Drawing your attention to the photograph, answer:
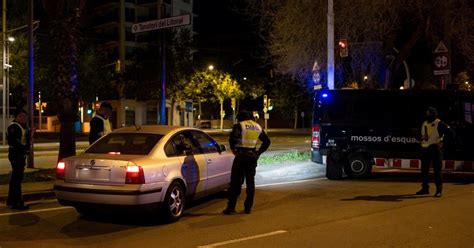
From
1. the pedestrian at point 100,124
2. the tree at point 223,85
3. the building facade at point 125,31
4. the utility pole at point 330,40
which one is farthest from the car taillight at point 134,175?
the building facade at point 125,31

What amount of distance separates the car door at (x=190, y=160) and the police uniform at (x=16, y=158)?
2741 mm

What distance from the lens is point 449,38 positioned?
60.5 ft

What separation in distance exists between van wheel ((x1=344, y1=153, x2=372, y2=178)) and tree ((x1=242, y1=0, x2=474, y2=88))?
17.5 ft

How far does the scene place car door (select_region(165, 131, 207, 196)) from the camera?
8922 mm

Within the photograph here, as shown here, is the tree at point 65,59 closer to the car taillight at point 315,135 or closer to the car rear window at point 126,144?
the car rear window at point 126,144

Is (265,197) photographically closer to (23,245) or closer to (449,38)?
(23,245)

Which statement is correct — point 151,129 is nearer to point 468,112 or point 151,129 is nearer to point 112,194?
point 112,194

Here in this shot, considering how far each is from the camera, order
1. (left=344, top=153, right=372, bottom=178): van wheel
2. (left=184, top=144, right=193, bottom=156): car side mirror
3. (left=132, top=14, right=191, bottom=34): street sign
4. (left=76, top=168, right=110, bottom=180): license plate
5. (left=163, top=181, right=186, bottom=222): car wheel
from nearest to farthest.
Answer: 1. (left=76, top=168, right=110, bottom=180): license plate
2. (left=163, top=181, right=186, bottom=222): car wheel
3. (left=184, top=144, right=193, bottom=156): car side mirror
4. (left=132, top=14, right=191, bottom=34): street sign
5. (left=344, top=153, right=372, bottom=178): van wheel

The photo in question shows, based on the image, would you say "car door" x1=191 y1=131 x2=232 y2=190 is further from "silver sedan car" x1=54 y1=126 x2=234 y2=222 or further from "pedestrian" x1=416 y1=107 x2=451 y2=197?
"pedestrian" x1=416 y1=107 x2=451 y2=197

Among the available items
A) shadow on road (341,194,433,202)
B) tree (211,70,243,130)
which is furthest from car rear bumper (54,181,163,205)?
tree (211,70,243,130)

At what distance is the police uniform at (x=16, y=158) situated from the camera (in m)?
9.61

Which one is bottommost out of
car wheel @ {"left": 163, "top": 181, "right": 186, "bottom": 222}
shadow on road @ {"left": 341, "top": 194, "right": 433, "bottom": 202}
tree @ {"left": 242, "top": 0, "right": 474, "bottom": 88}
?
shadow on road @ {"left": 341, "top": 194, "right": 433, "bottom": 202}

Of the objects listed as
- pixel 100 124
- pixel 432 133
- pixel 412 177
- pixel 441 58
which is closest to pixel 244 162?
pixel 100 124

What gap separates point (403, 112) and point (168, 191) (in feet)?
25.3
